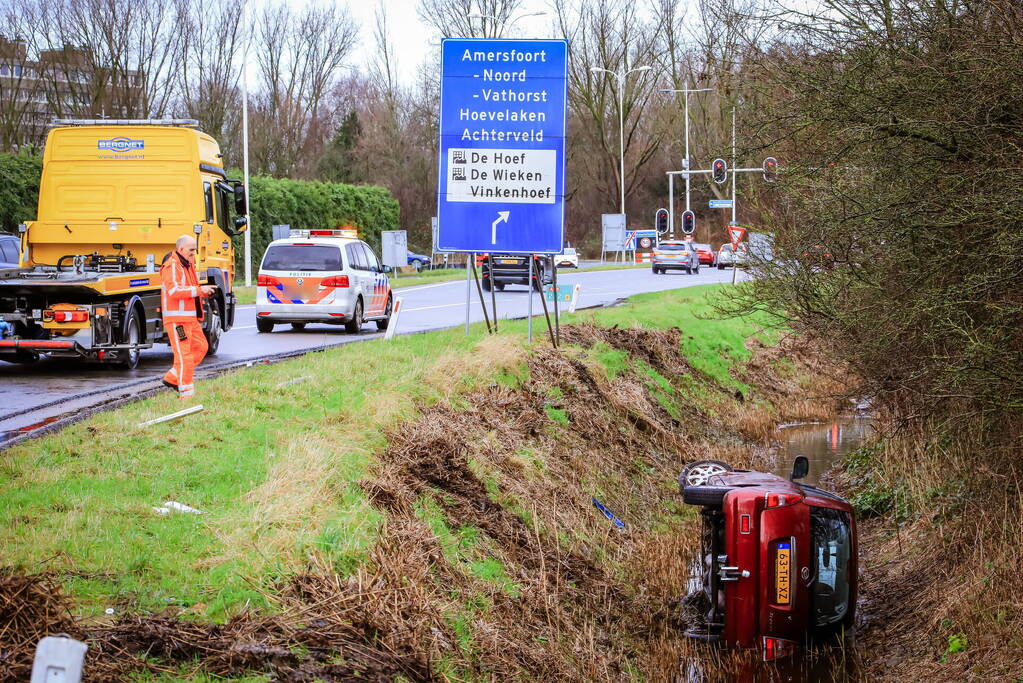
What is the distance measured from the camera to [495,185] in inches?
601

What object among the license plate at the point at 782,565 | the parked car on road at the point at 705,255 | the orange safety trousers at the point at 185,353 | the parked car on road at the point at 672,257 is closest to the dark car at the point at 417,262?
the parked car on road at the point at 672,257

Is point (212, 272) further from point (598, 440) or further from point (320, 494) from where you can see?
point (320, 494)

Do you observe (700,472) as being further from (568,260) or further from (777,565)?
(568,260)

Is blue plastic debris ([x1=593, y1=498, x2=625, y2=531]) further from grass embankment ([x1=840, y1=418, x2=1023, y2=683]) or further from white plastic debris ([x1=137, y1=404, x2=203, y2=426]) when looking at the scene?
white plastic debris ([x1=137, y1=404, x2=203, y2=426])

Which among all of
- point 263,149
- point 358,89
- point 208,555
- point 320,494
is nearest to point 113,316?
point 320,494

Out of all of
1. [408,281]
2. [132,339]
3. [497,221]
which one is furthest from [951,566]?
[408,281]

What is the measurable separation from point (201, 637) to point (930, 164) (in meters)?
6.13


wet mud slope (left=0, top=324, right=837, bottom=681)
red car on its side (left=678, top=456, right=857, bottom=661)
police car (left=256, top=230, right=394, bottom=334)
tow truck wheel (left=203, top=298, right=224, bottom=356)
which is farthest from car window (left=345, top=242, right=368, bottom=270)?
red car on its side (left=678, top=456, right=857, bottom=661)

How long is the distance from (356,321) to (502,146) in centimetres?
746

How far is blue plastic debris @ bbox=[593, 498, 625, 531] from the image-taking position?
11797mm

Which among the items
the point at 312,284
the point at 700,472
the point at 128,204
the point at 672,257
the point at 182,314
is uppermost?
the point at 128,204

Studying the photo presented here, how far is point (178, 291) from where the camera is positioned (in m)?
12.2

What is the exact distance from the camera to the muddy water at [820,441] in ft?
52.9

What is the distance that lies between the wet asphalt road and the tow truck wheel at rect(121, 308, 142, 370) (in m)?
0.16
